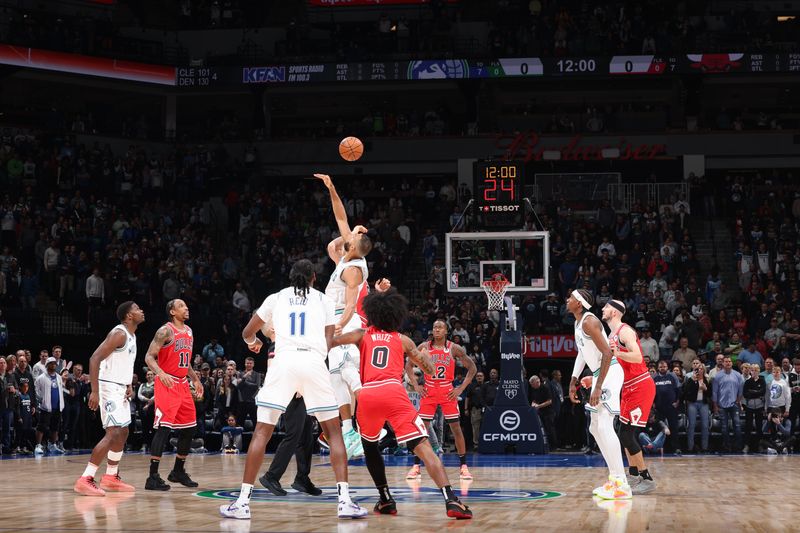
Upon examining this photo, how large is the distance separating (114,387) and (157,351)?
23.4 inches

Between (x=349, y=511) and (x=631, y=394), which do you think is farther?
(x=631, y=394)

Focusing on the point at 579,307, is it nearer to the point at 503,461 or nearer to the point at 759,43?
the point at 503,461

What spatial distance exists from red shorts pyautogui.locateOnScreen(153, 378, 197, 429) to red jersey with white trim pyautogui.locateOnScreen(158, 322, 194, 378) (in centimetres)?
11

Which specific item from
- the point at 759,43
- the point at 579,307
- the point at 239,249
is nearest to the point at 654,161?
the point at 759,43

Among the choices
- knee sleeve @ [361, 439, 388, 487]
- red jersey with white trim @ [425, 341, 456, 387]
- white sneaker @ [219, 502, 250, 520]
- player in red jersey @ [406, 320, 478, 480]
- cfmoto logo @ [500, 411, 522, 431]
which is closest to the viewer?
white sneaker @ [219, 502, 250, 520]

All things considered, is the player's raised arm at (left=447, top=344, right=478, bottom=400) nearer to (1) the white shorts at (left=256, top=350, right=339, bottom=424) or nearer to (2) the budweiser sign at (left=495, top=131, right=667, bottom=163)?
(1) the white shorts at (left=256, top=350, right=339, bottom=424)

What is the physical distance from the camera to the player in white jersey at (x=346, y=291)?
10.6 meters

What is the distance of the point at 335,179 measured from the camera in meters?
36.2

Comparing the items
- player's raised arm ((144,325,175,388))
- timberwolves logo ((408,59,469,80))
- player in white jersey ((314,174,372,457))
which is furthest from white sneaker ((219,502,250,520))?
timberwolves logo ((408,59,469,80))

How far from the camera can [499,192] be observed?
68.4ft

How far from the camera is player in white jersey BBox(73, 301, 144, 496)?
1150 centimetres

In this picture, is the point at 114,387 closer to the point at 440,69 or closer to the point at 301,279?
the point at 301,279

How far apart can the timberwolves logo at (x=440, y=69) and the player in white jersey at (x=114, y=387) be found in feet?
73.4

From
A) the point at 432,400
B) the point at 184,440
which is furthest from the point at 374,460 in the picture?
the point at 432,400
